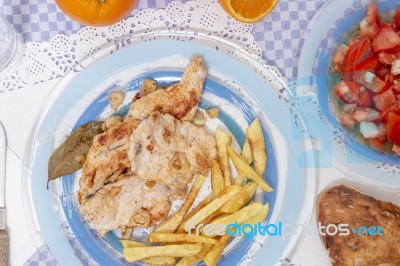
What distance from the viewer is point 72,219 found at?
128 centimetres

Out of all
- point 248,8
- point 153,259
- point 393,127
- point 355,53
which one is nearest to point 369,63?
point 355,53

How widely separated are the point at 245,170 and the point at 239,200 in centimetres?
6

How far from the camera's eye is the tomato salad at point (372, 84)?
117 cm

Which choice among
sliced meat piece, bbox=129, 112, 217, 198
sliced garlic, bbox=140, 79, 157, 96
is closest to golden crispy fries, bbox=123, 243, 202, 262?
sliced meat piece, bbox=129, 112, 217, 198

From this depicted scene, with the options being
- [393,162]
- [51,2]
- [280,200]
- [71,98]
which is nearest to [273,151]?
[280,200]

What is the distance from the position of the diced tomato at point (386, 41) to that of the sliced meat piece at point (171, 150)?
378 mm

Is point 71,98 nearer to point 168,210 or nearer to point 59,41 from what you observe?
point 59,41

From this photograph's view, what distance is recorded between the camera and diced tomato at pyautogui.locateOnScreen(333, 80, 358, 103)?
1194 mm

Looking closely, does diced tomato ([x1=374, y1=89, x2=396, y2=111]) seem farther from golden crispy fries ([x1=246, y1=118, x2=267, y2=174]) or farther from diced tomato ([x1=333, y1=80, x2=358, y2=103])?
golden crispy fries ([x1=246, y1=118, x2=267, y2=174])

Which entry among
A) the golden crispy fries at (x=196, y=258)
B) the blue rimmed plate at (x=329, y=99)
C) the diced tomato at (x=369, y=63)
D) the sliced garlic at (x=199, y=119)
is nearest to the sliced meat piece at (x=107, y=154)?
the sliced garlic at (x=199, y=119)

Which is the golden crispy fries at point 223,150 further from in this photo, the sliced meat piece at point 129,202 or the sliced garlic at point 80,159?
the sliced garlic at point 80,159

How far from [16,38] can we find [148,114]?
34cm

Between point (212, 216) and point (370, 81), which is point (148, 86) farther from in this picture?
point (370, 81)

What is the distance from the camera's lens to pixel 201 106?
4.13 ft
